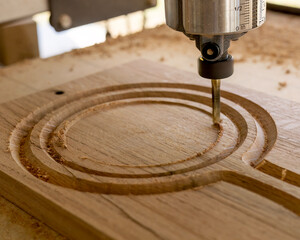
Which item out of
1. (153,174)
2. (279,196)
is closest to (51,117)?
(153,174)

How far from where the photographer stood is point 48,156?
0.68 m

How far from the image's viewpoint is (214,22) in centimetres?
60

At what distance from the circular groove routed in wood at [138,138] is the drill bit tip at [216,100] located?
0.05 feet

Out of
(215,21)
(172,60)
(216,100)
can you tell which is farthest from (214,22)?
(172,60)

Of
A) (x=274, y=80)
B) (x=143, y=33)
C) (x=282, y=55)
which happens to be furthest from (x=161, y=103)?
(x=143, y=33)

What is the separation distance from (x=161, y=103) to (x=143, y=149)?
19cm

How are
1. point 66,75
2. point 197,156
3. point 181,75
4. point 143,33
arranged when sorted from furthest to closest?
1. point 143,33
2. point 66,75
3. point 181,75
4. point 197,156

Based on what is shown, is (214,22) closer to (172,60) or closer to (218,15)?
(218,15)

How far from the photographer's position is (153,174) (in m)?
0.63

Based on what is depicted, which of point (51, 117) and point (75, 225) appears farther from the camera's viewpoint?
point (51, 117)

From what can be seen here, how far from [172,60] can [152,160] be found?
1.75 ft

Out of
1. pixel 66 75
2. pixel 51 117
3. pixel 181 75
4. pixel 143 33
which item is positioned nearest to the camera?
pixel 51 117

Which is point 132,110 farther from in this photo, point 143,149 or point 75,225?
point 75,225

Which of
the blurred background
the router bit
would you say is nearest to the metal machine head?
the router bit
